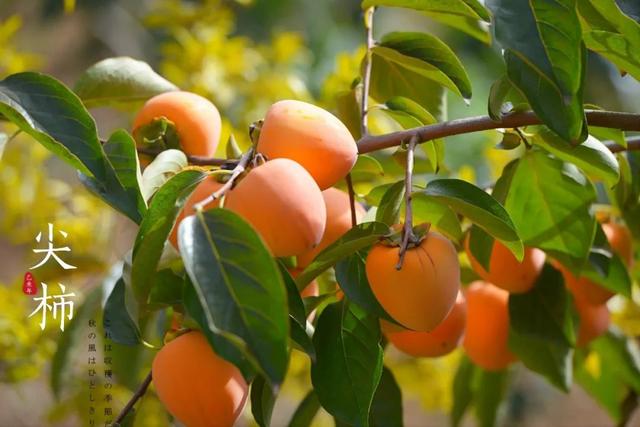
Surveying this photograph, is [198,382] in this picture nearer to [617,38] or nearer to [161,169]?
[161,169]

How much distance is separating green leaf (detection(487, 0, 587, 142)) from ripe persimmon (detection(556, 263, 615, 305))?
31 centimetres

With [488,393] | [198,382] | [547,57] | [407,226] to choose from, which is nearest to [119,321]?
[198,382]

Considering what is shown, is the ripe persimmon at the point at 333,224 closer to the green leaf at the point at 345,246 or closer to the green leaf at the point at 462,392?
the green leaf at the point at 345,246

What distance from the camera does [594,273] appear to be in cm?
74

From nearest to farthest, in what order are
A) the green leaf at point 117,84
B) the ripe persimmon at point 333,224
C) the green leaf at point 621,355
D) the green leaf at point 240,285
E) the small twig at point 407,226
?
the green leaf at point 240,285, the small twig at point 407,226, the ripe persimmon at point 333,224, the green leaf at point 117,84, the green leaf at point 621,355

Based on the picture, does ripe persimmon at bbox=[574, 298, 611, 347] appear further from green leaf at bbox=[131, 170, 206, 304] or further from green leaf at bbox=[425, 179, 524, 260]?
green leaf at bbox=[131, 170, 206, 304]

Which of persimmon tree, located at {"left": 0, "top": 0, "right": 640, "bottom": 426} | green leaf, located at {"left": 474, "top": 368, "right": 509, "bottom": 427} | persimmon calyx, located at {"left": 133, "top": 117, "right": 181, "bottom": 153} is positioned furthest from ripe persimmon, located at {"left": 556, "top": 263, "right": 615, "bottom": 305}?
persimmon calyx, located at {"left": 133, "top": 117, "right": 181, "bottom": 153}

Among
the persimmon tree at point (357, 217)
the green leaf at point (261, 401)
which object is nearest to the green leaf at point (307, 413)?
the persimmon tree at point (357, 217)

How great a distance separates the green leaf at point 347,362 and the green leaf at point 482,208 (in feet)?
0.30

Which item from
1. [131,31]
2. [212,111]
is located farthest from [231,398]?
[131,31]

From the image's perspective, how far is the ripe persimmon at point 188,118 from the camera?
648 mm

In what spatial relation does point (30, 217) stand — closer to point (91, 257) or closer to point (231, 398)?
point (91, 257)

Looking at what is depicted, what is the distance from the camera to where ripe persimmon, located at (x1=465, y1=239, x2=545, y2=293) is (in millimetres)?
713

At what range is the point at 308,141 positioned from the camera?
1.71ft
